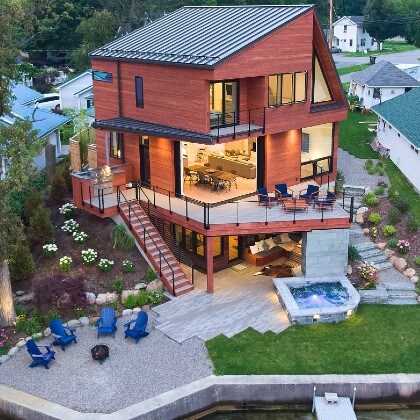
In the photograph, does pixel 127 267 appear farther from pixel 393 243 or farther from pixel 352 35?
pixel 352 35

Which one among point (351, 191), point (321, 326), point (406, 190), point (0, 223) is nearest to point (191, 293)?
point (321, 326)

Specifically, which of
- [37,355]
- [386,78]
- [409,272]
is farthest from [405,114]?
[37,355]

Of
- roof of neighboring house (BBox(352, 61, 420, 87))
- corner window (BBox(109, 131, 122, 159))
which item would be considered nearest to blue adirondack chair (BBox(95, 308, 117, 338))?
corner window (BBox(109, 131, 122, 159))

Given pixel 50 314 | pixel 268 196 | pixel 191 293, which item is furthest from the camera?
pixel 268 196

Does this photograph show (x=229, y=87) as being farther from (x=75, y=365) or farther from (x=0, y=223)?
(x=75, y=365)

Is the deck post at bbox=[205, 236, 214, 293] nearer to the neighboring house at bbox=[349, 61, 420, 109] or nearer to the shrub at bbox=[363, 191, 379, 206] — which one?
the shrub at bbox=[363, 191, 379, 206]

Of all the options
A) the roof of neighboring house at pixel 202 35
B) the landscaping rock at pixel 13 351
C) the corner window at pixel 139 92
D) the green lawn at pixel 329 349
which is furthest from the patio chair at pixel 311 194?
the landscaping rock at pixel 13 351
